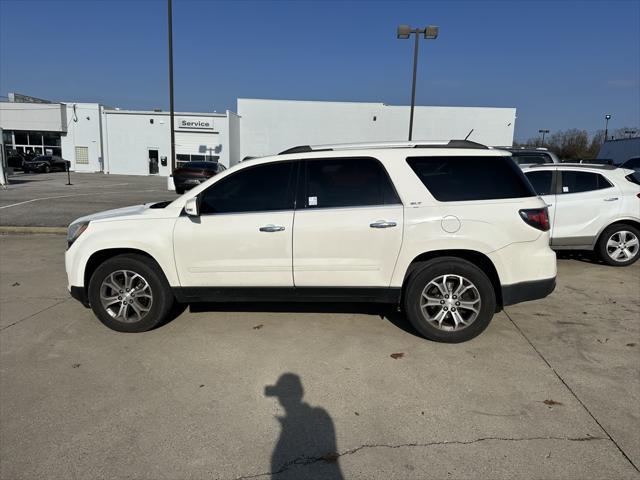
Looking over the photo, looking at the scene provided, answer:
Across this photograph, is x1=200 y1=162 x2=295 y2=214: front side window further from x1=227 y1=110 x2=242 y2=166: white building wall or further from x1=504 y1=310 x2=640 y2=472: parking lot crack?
x1=227 y1=110 x2=242 y2=166: white building wall

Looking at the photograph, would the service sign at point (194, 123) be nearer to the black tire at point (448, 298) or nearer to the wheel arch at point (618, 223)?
the wheel arch at point (618, 223)

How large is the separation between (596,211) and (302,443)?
262 inches

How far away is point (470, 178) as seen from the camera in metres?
4.18

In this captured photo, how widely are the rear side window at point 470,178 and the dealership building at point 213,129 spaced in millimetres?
34597

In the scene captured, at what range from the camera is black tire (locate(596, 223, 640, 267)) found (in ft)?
23.7

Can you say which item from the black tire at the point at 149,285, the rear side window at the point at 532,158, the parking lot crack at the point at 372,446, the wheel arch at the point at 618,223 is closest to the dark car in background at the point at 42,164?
the rear side window at the point at 532,158

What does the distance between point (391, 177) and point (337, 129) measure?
3748 cm

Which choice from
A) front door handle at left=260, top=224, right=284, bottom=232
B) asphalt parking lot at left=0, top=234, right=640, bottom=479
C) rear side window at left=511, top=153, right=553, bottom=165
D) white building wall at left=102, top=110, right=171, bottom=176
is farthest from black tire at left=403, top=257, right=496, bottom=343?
white building wall at left=102, top=110, right=171, bottom=176

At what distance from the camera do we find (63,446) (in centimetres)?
275

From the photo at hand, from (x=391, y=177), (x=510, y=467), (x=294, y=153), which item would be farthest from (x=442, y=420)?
(x=294, y=153)

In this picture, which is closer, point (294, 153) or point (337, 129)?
point (294, 153)

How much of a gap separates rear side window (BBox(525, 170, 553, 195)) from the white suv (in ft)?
11.8

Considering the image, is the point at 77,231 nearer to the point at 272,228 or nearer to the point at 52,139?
the point at 272,228

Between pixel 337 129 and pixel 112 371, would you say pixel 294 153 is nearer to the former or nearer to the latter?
pixel 112 371
